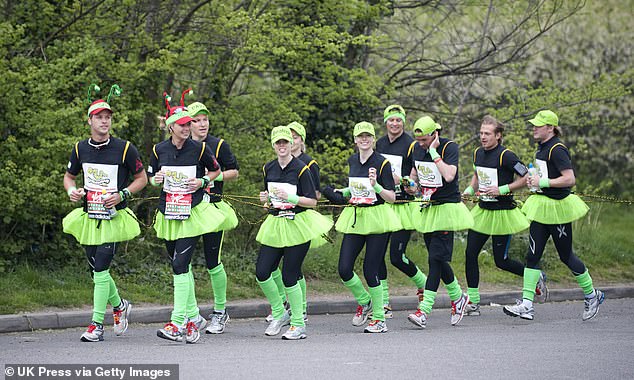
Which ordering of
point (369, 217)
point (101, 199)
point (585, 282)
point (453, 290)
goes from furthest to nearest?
point (585, 282), point (453, 290), point (369, 217), point (101, 199)

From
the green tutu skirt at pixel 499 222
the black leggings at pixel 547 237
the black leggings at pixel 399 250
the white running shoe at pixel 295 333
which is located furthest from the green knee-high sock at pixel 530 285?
the white running shoe at pixel 295 333

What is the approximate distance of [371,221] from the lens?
10.5 m

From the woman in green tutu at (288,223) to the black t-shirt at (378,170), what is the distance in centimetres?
68

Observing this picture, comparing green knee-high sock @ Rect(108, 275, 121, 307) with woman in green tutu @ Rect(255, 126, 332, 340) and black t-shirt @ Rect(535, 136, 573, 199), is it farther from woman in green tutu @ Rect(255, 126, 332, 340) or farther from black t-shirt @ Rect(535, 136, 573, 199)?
black t-shirt @ Rect(535, 136, 573, 199)

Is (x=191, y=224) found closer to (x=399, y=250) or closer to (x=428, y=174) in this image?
(x=428, y=174)

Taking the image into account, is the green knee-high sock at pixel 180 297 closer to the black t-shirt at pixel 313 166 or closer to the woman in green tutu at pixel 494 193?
the black t-shirt at pixel 313 166

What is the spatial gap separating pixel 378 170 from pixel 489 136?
1.76 meters

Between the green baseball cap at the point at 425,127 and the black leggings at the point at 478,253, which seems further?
the black leggings at the point at 478,253

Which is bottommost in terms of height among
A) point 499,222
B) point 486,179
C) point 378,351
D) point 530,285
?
point 378,351

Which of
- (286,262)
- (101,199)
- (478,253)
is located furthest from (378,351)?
(478,253)

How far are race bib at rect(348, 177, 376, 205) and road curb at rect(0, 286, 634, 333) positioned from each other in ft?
8.17

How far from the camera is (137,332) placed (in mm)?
10812

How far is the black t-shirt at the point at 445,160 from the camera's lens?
11070 mm

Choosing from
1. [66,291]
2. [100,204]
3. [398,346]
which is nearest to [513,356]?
[398,346]
